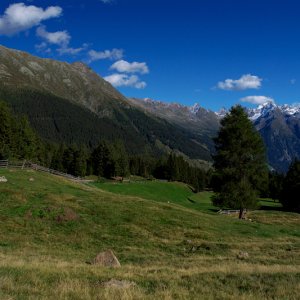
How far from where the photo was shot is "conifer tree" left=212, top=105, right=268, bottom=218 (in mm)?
48906

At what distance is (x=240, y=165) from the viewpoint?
4922 cm

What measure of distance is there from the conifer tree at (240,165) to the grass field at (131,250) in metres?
5.64

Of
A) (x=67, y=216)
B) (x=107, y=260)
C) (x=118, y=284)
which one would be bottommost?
(x=107, y=260)

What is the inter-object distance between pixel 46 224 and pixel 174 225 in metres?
12.1

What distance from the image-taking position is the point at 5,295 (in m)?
11.7

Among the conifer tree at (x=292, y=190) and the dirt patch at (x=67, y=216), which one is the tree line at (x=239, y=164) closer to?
the dirt patch at (x=67, y=216)

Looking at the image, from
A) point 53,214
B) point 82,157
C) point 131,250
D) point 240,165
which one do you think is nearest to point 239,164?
point 240,165

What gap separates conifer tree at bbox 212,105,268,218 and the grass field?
18.5 ft

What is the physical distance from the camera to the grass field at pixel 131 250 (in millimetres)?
13820

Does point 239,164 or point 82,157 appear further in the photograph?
point 82,157

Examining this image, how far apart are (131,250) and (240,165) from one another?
24021 millimetres

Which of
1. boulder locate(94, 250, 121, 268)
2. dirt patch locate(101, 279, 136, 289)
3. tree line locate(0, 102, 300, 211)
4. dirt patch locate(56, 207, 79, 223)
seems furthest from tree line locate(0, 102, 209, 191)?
dirt patch locate(101, 279, 136, 289)

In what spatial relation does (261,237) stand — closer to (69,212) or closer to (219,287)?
(69,212)

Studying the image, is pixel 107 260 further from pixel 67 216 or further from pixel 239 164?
pixel 239 164
